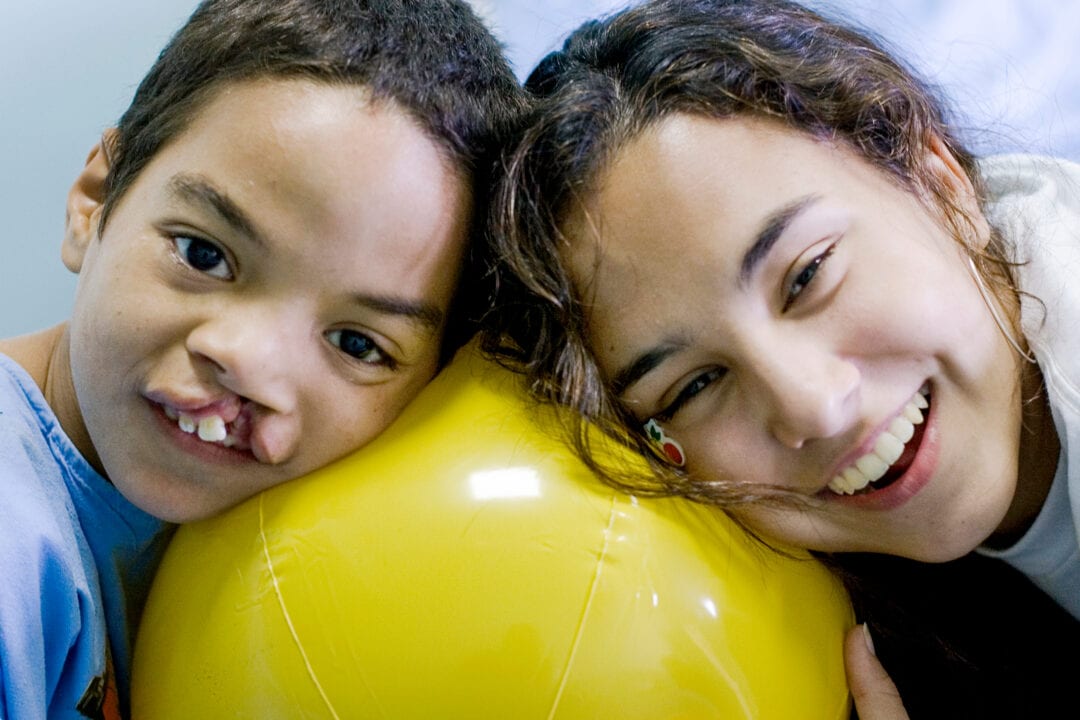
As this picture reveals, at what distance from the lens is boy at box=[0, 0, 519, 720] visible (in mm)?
792

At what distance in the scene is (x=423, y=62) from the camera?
884mm

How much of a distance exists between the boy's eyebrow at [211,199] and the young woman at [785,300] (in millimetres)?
207

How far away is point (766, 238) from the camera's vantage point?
787 mm

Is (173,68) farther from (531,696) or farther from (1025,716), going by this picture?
(1025,716)

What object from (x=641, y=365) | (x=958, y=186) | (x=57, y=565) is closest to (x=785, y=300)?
(x=641, y=365)

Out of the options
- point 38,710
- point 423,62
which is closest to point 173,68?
point 423,62

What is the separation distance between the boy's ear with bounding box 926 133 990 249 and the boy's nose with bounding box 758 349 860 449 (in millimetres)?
223

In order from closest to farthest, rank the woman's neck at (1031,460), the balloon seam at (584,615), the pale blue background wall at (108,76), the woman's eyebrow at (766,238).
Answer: the balloon seam at (584,615), the woman's eyebrow at (766,238), the woman's neck at (1031,460), the pale blue background wall at (108,76)

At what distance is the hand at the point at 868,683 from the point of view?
828mm

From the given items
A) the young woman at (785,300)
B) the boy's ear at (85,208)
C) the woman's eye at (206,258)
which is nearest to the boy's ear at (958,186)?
the young woman at (785,300)

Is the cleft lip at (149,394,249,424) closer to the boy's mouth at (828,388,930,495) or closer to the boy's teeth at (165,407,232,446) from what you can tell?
the boy's teeth at (165,407,232,446)

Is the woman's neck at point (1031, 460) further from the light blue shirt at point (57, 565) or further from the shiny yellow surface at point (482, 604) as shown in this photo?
the light blue shirt at point (57, 565)

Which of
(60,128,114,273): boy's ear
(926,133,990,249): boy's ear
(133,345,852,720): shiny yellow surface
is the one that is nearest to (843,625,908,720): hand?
(133,345,852,720): shiny yellow surface

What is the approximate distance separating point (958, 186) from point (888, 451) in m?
0.28
